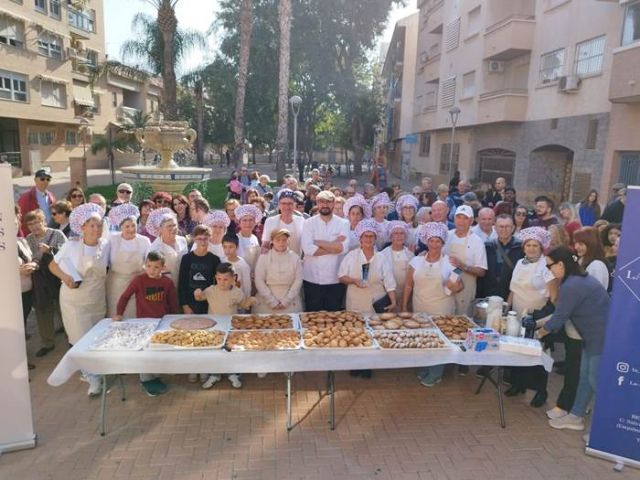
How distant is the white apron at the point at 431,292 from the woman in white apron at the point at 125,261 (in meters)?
3.09

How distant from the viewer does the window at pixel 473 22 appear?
74.5ft

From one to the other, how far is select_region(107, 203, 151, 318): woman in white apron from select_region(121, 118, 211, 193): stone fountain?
26.2 ft

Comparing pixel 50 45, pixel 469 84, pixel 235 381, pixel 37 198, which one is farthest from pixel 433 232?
pixel 50 45

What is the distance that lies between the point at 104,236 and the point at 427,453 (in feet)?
13.2

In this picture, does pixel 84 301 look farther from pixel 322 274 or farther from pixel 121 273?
pixel 322 274

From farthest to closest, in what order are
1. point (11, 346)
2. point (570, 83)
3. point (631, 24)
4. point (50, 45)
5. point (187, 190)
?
point (50, 45) → point (570, 83) → point (187, 190) → point (631, 24) → point (11, 346)

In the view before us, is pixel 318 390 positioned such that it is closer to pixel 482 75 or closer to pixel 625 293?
pixel 625 293

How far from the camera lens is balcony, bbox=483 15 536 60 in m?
18.8

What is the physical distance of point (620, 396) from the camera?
4051 millimetres

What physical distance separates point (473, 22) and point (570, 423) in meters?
23.0

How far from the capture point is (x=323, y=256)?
225 inches

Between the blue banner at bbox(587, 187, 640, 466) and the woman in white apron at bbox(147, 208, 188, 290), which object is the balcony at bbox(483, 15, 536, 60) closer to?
the blue banner at bbox(587, 187, 640, 466)

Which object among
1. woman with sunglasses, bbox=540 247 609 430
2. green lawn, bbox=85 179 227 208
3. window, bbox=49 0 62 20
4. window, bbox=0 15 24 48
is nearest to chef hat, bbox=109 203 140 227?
woman with sunglasses, bbox=540 247 609 430

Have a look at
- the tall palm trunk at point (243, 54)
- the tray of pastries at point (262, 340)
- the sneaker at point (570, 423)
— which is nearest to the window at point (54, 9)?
the tall palm trunk at point (243, 54)
